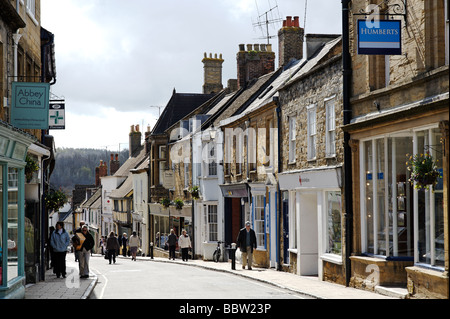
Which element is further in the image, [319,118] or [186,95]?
[186,95]

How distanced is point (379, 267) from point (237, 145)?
1521cm

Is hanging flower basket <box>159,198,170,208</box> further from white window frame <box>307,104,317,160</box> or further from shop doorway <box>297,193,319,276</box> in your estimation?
Result: white window frame <box>307,104,317,160</box>

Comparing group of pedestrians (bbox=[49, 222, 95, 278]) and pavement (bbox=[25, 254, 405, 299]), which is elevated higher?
group of pedestrians (bbox=[49, 222, 95, 278])

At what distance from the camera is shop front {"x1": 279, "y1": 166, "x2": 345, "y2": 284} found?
752 inches

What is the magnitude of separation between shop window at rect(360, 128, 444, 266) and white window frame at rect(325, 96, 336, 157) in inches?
80.4

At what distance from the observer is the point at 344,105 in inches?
706

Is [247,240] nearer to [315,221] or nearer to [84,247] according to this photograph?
[315,221]

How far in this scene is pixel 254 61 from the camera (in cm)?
3688

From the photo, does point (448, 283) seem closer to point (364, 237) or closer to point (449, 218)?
point (449, 218)

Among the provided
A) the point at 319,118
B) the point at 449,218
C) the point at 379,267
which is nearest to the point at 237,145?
the point at 319,118

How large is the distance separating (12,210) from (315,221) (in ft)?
35.5

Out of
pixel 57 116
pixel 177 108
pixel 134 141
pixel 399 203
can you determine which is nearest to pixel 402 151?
pixel 399 203

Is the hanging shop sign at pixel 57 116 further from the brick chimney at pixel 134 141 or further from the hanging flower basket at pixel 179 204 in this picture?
the brick chimney at pixel 134 141

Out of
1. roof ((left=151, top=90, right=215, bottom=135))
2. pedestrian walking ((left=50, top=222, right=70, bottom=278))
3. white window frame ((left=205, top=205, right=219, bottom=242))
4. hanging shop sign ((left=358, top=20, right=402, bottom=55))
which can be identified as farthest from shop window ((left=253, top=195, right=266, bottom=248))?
roof ((left=151, top=90, right=215, bottom=135))
